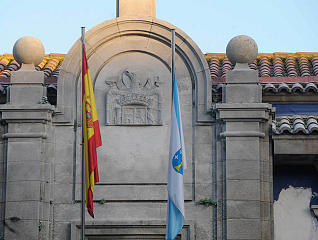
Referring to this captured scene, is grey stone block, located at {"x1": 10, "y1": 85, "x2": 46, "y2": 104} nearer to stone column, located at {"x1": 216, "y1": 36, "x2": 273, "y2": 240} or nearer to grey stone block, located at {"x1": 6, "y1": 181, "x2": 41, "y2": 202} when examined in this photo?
grey stone block, located at {"x1": 6, "y1": 181, "x2": 41, "y2": 202}

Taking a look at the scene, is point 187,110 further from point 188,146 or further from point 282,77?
point 282,77

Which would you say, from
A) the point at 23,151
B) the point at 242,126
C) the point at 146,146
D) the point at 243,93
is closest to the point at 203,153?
the point at 242,126

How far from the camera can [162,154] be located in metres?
19.6

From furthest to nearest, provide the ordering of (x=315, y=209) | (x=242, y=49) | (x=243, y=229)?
1. (x=315, y=209)
2. (x=242, y=49)
3. (x=243, y=229)

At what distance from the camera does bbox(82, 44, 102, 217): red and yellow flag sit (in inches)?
712

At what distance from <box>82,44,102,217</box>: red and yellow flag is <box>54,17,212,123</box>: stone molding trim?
1.41 m

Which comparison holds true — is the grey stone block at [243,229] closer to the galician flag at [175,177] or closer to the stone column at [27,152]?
the galician flag at [175,177]

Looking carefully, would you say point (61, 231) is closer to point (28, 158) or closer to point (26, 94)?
point (28, 158)

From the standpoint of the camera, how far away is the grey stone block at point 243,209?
62.0ft

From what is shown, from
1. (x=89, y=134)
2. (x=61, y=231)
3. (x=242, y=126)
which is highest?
(x=242, y=126)

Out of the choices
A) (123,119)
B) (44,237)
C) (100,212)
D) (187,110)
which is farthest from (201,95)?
(44,237)

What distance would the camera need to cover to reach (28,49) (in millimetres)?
19969

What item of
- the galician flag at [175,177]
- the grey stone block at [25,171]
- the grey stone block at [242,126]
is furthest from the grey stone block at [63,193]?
the grey stone block at [242,126]

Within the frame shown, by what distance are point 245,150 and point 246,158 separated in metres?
0.18
